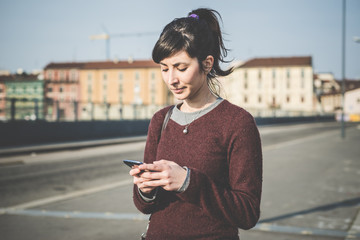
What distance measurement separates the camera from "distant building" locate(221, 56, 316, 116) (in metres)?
89.5

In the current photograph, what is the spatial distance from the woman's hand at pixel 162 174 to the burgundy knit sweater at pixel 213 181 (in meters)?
0.05

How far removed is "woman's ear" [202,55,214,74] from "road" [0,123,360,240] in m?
3.54

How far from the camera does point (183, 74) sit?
1.56 meters

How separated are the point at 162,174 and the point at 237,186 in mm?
328

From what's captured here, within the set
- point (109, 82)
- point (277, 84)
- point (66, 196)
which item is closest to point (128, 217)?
point (66, 196)

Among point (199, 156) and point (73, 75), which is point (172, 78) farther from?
point (73, 75)

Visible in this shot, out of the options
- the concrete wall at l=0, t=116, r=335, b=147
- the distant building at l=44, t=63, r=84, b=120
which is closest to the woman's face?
the concrete wall at l=0, t=116, r=335, b=147

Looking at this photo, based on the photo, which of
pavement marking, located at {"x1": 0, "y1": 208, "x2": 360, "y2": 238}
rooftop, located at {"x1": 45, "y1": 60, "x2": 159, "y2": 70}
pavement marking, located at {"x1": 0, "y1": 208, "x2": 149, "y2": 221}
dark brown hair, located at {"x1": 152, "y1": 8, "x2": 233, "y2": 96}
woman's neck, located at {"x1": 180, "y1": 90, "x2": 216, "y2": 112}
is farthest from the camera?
rooftop, located at {"x1": 45, "y1": 60, "x2": 159, "y2": 70}

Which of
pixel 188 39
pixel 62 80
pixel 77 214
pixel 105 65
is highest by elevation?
pixel 105 65

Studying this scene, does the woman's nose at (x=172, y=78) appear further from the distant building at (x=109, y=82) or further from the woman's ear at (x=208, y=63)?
the distant building at (x=109, y=82)

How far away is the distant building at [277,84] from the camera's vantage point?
8950cm

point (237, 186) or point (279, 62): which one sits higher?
point (279, 62)

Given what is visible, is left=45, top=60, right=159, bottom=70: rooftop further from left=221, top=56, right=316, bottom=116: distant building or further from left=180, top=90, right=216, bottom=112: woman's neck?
left=180, top=90, right=216, bottom=112: woman's neck

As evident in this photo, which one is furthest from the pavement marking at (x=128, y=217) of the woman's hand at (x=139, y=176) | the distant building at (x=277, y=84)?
the distant building at (x=277, y=84)
